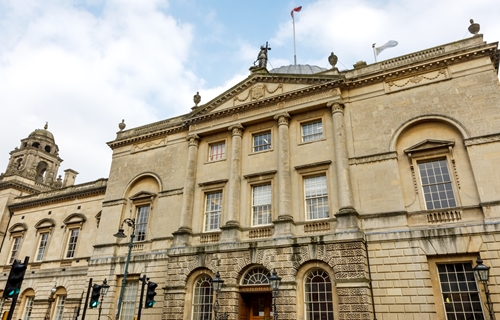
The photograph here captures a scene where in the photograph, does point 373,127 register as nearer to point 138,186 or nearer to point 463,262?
point 463,262

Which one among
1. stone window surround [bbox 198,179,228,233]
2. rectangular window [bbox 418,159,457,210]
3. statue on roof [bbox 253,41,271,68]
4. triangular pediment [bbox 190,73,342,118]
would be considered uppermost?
statue on roof [bbox 253,41,271,68]

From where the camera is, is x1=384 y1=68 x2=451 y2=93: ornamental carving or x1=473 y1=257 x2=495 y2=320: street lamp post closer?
x1=473 y1=257 x2=495 y2=320: street lamp post

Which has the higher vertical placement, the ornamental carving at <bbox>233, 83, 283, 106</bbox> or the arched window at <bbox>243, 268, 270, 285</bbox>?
the ornamental carving at <bbox>233, 83, 283, 106</bbox>

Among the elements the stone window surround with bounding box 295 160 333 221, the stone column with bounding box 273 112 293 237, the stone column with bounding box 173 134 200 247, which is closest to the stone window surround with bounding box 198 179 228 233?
the stone column with bounding box 173 134 200 247

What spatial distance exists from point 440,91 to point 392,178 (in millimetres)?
4831

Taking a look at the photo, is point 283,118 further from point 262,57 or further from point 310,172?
point 262,57

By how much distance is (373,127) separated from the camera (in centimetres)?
1847

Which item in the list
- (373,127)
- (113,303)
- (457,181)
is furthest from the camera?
(113,303)

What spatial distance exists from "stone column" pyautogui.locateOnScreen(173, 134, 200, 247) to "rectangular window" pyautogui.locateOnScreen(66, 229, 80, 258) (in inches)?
498

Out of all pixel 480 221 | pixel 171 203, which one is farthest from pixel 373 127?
pixel 171 203

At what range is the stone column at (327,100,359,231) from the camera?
1666cm

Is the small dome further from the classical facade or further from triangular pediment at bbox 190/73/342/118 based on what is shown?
triangular pediment at bbox 190/73/342/118

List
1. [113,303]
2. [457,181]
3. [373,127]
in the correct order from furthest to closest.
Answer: [113,303] → [373,127] → [457,181]

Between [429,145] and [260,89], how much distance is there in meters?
9.83
